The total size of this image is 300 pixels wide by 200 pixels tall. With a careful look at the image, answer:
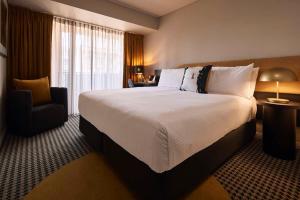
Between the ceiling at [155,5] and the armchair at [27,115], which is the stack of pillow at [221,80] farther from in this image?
the armchair at [27,115]

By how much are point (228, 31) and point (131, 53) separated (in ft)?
8.80

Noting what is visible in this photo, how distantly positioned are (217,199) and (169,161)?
622 mm

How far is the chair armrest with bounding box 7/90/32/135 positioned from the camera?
7.74 ft

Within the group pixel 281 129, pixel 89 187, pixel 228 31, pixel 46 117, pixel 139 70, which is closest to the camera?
pixel 89 187

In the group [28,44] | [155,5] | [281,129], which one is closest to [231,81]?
[281,129]

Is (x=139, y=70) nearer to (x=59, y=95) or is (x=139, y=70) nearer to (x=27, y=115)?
(x=59, y=95)

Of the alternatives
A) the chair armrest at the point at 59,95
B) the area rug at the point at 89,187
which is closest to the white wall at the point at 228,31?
the area rug at the point at 89,187

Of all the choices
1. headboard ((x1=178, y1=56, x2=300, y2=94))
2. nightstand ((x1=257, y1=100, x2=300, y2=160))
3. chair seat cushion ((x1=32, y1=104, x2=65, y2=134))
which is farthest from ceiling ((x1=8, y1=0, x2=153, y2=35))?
nightstand ((x1=257, y1=100, x2=300, y2=160))

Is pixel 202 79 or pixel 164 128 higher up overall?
pixel 202 79

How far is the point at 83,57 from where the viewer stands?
3.97 m

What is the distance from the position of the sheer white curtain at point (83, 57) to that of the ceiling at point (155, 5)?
3.14 ft

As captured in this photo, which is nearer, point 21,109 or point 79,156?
point 79,156

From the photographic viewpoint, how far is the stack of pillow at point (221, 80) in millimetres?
2293

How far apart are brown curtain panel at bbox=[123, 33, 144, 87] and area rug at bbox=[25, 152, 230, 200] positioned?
3.32 metres
